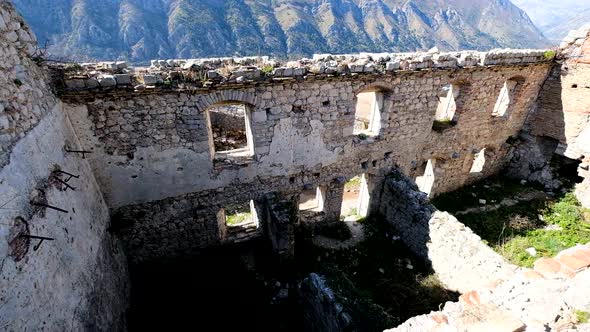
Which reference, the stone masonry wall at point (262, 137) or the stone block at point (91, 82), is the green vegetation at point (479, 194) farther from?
the stone block at point (91, 82)

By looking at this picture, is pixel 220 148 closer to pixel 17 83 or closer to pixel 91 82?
pixel 91 82

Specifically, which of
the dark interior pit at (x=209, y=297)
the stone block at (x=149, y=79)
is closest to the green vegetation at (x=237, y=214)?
the dark interior pit at (x=209, y=297)

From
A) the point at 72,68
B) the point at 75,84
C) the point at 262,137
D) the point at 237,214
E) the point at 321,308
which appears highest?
the point at 72,68

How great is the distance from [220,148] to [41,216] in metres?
7.12

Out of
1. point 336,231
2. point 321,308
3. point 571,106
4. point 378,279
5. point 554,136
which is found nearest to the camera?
point 321,308

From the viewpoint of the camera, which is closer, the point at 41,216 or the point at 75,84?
the point at 41,216

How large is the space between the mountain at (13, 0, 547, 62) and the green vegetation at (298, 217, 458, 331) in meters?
62.9

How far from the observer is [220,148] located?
37.0ft

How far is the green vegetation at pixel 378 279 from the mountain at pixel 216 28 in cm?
6293

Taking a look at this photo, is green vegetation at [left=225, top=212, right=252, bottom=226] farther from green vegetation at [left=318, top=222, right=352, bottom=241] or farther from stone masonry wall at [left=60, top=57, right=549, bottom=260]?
green vegetation at [left=318, top=222, right=352, bottom=241]

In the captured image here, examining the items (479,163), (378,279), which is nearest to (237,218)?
(378,279)

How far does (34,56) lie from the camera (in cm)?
527

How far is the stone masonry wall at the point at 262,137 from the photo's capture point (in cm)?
674

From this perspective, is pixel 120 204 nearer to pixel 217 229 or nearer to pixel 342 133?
pixel 217 229
